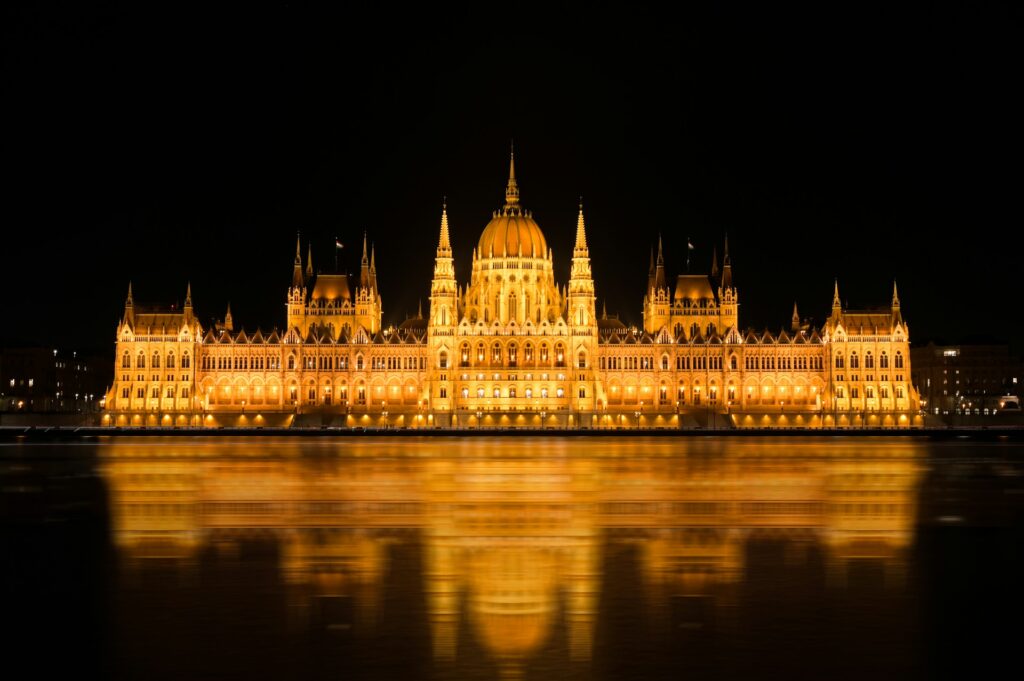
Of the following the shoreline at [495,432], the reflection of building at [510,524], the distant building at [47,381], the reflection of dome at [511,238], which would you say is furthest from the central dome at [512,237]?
the reflection of building at [510,524]

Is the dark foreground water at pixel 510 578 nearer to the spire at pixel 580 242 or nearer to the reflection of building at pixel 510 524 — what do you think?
the reflection of building at pixel 510 524

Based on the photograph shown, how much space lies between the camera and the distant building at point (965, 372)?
174 m

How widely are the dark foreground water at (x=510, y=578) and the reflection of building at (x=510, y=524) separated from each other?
13 cm

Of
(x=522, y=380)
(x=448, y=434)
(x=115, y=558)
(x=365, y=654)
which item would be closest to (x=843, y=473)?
(x=115, y=558)

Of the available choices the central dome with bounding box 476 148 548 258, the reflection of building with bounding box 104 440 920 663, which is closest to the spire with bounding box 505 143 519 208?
the central dome with bounding box 476 148 548 258

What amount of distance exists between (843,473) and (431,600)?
3671cm

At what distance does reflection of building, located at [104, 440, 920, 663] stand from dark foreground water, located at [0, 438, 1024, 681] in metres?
0.13

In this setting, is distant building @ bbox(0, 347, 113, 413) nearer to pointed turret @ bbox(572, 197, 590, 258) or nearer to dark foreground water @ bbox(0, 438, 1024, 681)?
pointed turret @ bbox(572, 197, 590, 258)

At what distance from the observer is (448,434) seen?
111 metres

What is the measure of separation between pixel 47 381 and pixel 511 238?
241ft

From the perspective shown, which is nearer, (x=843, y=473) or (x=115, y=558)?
(x=115, y=558)

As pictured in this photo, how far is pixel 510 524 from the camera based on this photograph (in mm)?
34000

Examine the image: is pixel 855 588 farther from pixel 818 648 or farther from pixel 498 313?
pixel 498 313

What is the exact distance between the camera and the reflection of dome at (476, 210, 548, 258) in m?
148
